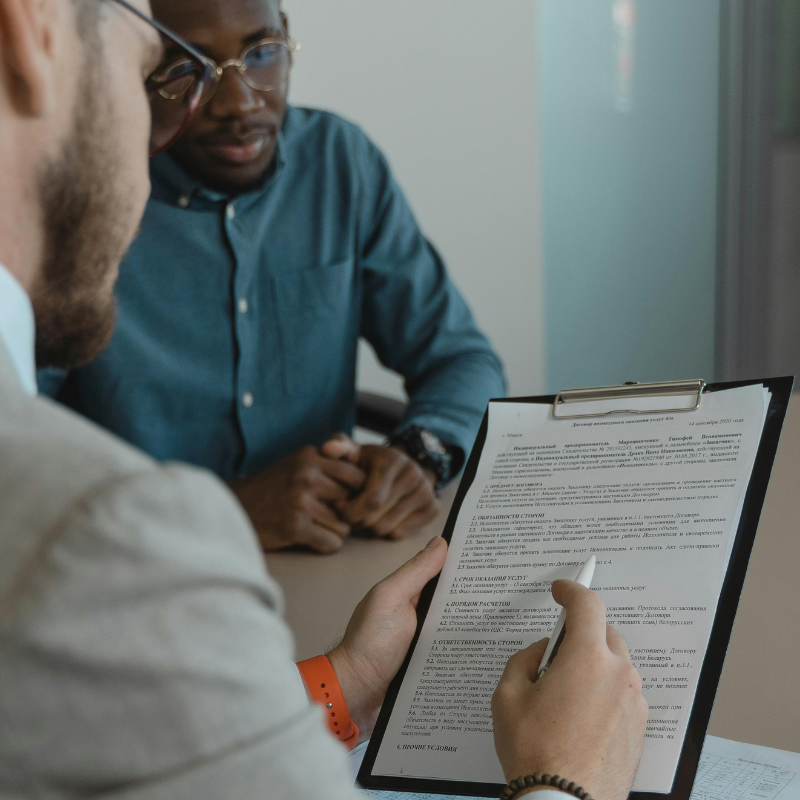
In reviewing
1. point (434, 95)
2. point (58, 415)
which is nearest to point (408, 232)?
point (434, 95)

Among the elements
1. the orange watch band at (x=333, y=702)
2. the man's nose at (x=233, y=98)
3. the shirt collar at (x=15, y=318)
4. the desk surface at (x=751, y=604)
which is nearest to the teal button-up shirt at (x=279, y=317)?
the man's nose at (x=233, y=98)

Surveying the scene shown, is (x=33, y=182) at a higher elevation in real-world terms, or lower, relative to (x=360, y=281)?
higher

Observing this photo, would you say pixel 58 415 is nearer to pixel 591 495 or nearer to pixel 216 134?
pixel 591 495

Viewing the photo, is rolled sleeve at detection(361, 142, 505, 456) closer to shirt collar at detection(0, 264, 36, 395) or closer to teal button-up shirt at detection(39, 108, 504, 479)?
teal button-up shirt at detection(39, 108, 504, 479)

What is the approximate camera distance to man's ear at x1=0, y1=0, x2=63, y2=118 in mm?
427

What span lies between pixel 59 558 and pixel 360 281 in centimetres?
131

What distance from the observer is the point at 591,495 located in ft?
2.34

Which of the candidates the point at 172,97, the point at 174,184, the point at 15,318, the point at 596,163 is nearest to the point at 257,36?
the point at 174,184

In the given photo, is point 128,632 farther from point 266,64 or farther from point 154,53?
point 266,64

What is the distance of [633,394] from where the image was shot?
2.58ft

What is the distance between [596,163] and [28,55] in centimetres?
260

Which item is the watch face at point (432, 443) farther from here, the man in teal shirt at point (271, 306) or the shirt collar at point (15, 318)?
the shirt collar at point (15, 318)

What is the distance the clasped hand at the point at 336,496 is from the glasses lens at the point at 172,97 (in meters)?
0.43

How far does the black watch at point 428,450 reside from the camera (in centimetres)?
120
